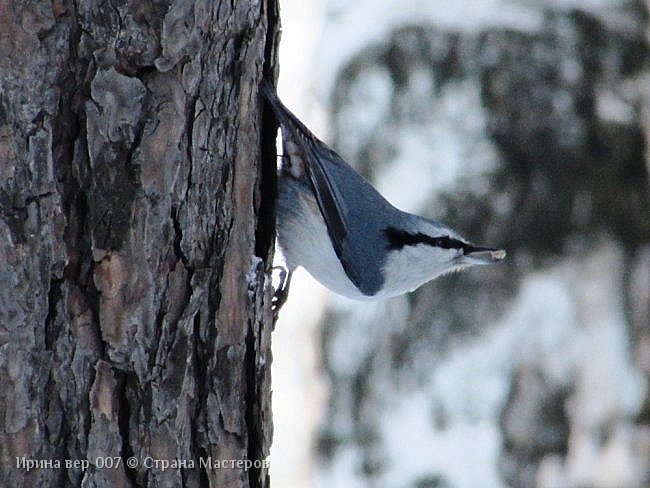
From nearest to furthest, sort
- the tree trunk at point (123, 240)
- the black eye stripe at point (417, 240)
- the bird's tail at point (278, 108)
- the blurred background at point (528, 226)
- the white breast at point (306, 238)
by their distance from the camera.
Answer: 1. the tree trunk at point (123, 240)
2. the bird's tail at point (278, 108)
3. the white breast at point (306, 238)
4. the black eye stripe at point (417, 240)
5. the blurred background at point (528, 226)

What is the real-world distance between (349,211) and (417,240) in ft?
0.89

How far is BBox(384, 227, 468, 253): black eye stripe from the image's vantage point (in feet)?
8.72

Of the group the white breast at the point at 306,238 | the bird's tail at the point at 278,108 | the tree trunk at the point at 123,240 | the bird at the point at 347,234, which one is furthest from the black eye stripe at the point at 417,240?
the tree trunk at the point at 123,240

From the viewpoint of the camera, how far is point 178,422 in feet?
5.33

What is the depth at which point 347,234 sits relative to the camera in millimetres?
2529

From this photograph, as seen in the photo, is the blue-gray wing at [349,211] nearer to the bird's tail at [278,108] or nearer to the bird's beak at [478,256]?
the bird's tail at [278,108]

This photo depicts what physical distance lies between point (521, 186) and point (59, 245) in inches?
108

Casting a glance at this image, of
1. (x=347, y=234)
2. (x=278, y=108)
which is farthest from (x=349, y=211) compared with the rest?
(x=278, y=108)

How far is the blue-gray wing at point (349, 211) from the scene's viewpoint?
2387 millimetres

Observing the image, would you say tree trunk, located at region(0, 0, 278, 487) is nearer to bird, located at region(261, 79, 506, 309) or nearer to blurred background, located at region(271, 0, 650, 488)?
bird, located at region(261, 79, 506, 309)

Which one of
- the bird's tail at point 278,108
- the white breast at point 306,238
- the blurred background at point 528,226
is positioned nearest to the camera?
the bird's tail at point 278,108

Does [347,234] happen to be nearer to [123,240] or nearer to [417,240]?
[417,240]

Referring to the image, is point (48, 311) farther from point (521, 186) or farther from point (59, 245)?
point (521, 186)

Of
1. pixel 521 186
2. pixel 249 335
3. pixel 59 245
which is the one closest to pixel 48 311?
pixel 59 245
